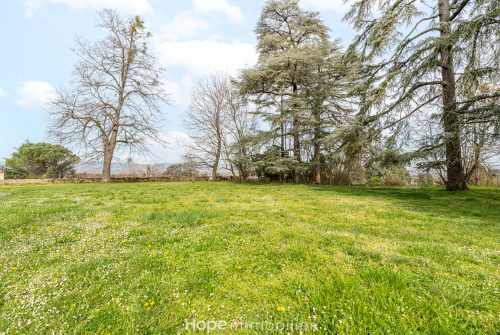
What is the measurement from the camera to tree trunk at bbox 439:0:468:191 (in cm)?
812

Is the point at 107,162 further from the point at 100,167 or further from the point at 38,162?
the point at 38,162

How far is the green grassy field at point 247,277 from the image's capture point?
1.69m

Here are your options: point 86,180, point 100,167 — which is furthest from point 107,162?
point 86,180

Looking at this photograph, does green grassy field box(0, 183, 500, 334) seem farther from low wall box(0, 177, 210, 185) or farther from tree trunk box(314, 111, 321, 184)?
low wall box(0, 177, 210, 185)

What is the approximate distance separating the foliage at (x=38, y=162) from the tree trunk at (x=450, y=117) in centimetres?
3510

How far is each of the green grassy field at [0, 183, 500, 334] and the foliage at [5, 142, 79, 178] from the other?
93.7 ft

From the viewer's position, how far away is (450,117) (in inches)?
328

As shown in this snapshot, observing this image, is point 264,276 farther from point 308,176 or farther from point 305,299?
point 308,176

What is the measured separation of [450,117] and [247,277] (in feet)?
37.7

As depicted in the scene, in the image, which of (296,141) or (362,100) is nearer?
(362,100)

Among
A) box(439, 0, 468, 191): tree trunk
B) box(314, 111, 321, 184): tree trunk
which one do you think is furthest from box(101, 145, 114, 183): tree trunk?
box(439, 0, 468, 191): tree trunk

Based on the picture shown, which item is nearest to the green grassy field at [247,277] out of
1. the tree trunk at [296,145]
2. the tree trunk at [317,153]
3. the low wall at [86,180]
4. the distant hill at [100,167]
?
the tree trunk at [317,153]

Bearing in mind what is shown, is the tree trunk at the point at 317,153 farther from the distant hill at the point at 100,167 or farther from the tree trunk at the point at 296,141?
the distant hill at the point at 100,167

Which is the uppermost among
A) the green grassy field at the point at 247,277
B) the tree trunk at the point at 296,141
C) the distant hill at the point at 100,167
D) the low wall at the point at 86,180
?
the tree trunk at the point at 296,141
